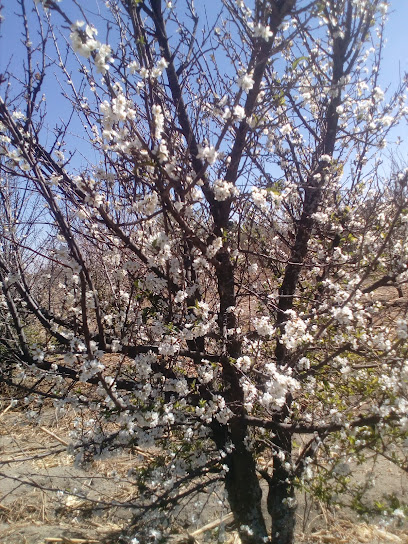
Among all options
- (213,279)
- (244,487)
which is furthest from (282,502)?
(213,279)

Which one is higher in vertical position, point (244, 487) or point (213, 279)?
point (213, 279)

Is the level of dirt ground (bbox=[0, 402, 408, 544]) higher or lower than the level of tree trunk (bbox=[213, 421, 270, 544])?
lower

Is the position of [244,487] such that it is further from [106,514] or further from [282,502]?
[106,514]

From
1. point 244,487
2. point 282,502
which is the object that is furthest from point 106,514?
point 282,502

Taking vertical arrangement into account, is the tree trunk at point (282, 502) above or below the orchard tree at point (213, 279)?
below

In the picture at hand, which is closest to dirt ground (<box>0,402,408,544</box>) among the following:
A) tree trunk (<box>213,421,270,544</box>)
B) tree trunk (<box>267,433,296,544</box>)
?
tree trunk (<box>213,421,270,544</box>)

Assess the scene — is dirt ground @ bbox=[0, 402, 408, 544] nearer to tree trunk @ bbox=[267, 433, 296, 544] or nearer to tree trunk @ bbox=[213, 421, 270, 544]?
tree trunk @ bbox=[213, 421, 270, 544]

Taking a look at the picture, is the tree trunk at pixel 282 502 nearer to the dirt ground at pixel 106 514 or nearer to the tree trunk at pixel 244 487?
the tree trunk at pixel 244 487

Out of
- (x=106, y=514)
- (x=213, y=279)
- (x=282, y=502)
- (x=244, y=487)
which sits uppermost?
(x=213, y=279)

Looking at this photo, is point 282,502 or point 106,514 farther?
point 106,514

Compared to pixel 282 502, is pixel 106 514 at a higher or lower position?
lower

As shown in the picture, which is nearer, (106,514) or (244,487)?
(244,487)

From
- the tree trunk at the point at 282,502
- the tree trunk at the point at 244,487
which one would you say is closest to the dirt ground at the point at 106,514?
the tree trunk at the point at 244,487

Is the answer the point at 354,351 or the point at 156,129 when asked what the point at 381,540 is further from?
the point at 156,129
